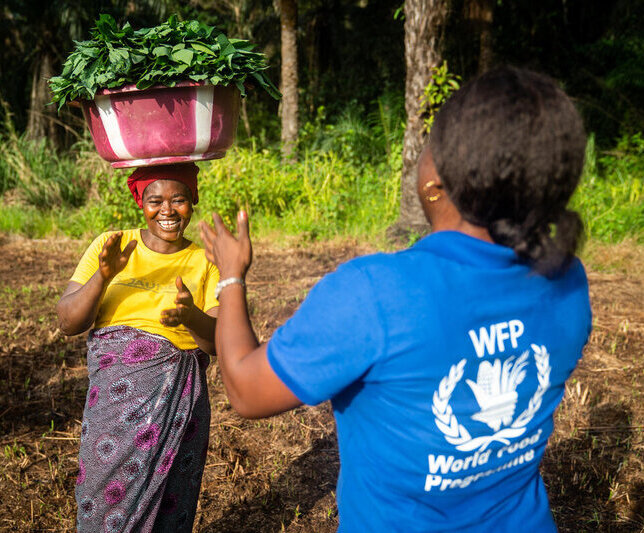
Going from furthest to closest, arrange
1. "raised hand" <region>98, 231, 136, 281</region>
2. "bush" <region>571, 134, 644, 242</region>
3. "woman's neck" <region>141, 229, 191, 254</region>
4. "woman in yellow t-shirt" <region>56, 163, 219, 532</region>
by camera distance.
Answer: "bush" <region>571, 134, 644, 242</region>
"woman's neck" <region>141, 229, 191, 254</region>
"woman in yellow t-shirt" <region>56, 163, 219, 532</region>
"raised hand" <region>98, 231, 136, 281</region>

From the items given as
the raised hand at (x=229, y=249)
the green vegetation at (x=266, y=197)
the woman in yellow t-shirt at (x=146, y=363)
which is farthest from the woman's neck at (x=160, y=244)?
the green vegetation at (x=266, y=197)

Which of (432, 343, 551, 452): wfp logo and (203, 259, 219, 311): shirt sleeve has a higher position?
(432, 343, 551, 452): wfp logo

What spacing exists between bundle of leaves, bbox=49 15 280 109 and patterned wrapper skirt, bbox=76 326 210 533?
80 centimetres

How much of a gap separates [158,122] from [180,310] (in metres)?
0.54

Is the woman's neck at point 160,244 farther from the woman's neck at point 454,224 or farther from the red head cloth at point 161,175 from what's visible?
the woman's neck at point 454,224

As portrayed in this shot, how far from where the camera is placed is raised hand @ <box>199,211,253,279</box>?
1294 millimetres

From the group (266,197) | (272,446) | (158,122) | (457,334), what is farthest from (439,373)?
(266,197)

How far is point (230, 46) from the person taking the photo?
1.75 metres

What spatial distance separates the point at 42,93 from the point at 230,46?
11008mm

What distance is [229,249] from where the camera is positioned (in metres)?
1.32

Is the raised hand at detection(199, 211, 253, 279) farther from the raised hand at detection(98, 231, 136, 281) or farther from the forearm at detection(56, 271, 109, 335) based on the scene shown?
the forearm at detection(56, 271, 109, 335)

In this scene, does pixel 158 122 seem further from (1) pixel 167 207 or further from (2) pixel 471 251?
(2) pixel 471 251

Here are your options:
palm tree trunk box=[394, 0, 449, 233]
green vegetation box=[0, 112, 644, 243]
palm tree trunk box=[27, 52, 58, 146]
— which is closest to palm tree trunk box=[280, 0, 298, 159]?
green vegetation box=[0, 112, 644, 243]

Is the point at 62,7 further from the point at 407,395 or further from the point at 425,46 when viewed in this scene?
the point at 407,395
